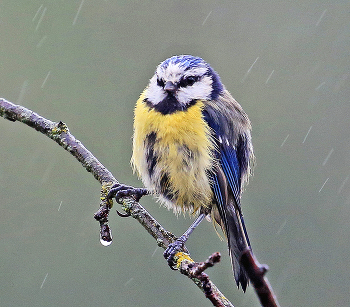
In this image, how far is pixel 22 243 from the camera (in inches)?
223

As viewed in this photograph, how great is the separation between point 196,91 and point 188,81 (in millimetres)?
90

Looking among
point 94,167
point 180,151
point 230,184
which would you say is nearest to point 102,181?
point 94,167

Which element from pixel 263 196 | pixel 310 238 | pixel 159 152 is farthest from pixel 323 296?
pixel 159 152

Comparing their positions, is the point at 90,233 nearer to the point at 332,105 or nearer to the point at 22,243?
the point at 22,243

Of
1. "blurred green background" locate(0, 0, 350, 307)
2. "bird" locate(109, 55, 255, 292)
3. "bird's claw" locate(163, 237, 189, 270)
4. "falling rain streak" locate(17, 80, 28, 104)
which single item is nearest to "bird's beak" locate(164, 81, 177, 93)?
"bird" locate(109, 55, 255, 292)

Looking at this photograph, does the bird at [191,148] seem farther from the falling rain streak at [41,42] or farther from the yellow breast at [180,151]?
the falling rain streak at [41,42]

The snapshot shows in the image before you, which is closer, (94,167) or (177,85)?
(94,167)

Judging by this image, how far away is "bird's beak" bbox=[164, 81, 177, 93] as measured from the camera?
8.85ft

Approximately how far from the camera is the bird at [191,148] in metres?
2.74

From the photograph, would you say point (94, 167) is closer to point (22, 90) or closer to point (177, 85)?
point (177, 85)

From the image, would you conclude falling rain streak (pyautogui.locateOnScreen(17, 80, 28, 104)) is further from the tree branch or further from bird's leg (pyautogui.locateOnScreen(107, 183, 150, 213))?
bird's leg (pyautogui.locateOnScreen(107, 183, 150, 213))

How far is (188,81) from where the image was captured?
2.84 meters

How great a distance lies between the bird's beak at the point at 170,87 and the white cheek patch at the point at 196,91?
0.18 ft

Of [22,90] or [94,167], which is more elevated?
[94,167]
